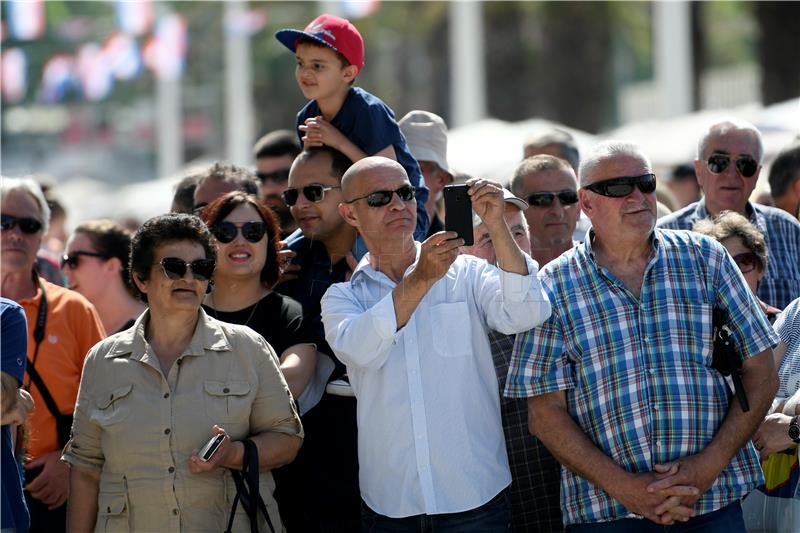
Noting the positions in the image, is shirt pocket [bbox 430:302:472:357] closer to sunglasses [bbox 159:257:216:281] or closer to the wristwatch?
sunglasses [bbox 159:257:216:281]

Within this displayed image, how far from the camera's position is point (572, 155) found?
720 cm

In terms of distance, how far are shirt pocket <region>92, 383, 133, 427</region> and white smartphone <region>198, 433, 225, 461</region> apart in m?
0.31

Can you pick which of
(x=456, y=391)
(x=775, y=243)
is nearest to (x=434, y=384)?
(x=456, y=391)

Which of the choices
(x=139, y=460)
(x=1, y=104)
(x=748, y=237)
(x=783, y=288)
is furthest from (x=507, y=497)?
(x=1, y=104)

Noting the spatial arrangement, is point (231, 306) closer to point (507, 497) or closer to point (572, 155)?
point (507, 497)

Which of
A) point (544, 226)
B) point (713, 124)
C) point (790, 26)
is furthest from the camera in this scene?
point (790, 26)

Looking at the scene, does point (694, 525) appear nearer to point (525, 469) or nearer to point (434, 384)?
point (525, 469)

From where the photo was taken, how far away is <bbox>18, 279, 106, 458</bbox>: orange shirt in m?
5.27

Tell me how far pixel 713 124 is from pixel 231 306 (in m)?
2.65

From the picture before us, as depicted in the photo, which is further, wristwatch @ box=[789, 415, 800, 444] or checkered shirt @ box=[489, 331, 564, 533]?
checkered shirt @ box=[489, 331, 564, 533]

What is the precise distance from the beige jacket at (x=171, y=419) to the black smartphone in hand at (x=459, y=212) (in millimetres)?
861

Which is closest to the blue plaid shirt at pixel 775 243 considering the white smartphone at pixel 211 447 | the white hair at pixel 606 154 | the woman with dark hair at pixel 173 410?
the white hair at pixel 606 154

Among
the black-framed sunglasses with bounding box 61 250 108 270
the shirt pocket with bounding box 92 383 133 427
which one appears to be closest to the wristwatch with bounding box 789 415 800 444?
the shirt pocket with bounding box 92 383 133 427

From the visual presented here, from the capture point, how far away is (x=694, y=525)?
163 inches
